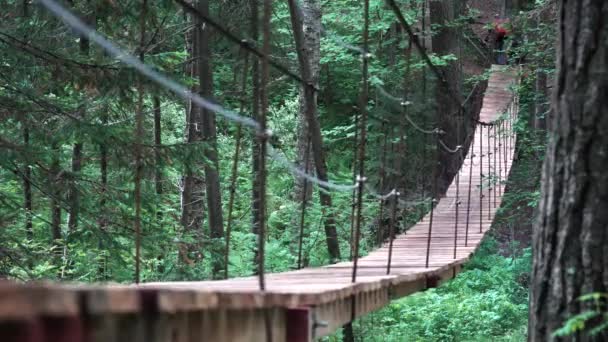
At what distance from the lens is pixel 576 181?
6.60 ft

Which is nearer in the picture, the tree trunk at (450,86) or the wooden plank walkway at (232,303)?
the wooden plank walkway at (232,303)

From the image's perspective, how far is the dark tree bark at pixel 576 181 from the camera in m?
1.98

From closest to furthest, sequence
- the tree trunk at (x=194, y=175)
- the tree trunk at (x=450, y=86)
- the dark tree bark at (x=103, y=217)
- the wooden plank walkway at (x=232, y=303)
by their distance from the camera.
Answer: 1. the wooden plank walkway at (x=232, y=303)
2. the dark tree bark at (x=103, y=217)
3. the tree trunk at (x=194, y=175)
4. the tree trunk at (x=450, y=86)

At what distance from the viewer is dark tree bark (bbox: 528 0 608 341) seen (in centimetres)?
198

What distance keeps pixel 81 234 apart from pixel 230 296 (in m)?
3.14

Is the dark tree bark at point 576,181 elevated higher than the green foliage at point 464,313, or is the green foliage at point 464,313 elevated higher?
the dark tree bark at point 576,181

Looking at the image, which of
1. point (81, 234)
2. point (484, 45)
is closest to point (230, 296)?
point (81, 234)

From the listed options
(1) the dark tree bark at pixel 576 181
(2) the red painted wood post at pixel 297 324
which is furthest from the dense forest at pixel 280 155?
(2) the red painted wood post at pixel 297 324

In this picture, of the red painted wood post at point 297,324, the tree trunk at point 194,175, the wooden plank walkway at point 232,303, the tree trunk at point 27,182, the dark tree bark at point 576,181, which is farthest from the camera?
the tree trunk at point 194,175

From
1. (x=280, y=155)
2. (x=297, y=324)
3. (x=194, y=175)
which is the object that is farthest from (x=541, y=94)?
(x=297, y=324)

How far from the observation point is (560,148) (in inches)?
81.1

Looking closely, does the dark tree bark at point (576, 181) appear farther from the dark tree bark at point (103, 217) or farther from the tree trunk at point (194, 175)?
the tree trunk at point (194, 175)

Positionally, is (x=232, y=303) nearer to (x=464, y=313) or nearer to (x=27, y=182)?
(x=27, y=182)

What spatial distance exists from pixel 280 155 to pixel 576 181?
5155 mm
